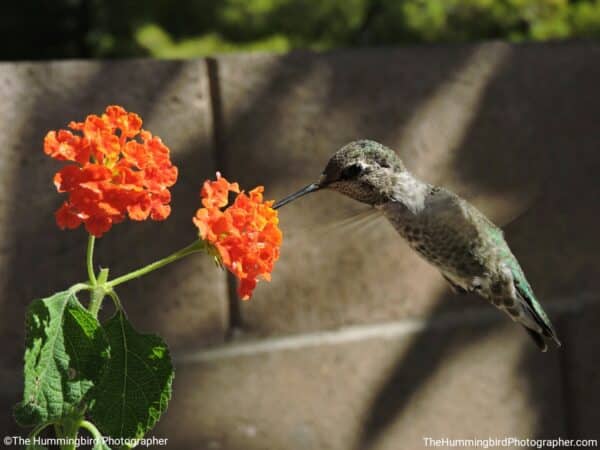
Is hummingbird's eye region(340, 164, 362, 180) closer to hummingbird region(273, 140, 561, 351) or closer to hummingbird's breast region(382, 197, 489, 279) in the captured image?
hummingbird region(273, 140, 561, 351)

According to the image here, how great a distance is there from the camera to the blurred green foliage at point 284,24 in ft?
9.37

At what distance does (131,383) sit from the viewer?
1.22 metres

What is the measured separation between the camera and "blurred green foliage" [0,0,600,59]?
286cm

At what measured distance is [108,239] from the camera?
7.13ft

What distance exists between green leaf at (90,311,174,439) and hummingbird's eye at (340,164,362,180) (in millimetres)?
484

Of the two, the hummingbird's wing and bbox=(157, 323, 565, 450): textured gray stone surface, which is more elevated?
the hummingbird's wing

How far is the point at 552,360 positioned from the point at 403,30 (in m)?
1.16

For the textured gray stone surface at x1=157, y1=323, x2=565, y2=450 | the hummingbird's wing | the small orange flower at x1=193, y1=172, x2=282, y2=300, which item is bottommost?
the textured gray stone surface at x1=157, y1=323, x2=565, y2=450

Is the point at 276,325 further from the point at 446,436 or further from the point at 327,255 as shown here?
the point at 446,436

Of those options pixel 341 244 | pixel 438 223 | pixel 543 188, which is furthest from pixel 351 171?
pixel 543 188

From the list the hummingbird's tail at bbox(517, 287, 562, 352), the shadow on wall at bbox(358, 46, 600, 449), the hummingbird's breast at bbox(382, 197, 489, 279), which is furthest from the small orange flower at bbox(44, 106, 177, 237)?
the shadow on wall at bbox(358, 46, 600, 449)

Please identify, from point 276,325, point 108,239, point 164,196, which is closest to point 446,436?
point 276,325

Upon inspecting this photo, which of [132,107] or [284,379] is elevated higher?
[132,107]

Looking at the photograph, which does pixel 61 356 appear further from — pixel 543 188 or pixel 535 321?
pixel 543 188
